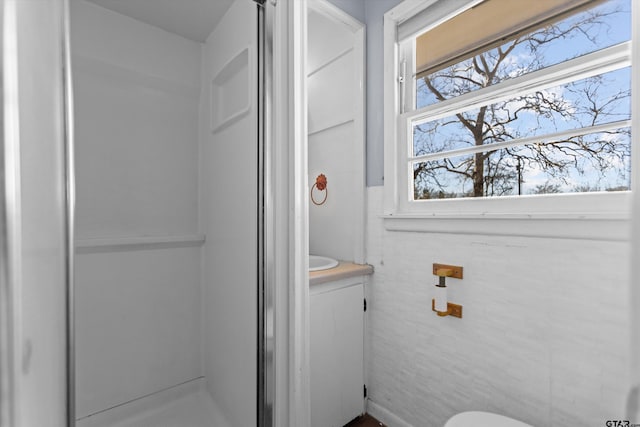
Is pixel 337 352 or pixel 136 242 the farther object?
pixel 136 242

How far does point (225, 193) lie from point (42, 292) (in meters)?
1.12

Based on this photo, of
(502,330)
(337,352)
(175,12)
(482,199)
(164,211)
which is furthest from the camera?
(164,211)

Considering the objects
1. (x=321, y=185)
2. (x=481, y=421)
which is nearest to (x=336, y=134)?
(x=321, y=185)

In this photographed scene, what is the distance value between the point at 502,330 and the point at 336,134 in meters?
1.23

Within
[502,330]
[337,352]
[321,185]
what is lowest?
[337,352]

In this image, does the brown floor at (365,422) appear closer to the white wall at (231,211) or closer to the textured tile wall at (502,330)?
the textured tile wall at (502,330)

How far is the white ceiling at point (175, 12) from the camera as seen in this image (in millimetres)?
1429

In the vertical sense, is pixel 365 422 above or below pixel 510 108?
below

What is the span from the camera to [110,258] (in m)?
1.48

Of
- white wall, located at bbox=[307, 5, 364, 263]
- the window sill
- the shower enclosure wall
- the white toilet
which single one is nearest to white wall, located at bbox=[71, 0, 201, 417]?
the shower enclosure wall

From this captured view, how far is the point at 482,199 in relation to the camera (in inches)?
45.2

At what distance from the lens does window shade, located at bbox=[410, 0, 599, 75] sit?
1.02 meters

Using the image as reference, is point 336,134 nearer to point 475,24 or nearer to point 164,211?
point 475,24

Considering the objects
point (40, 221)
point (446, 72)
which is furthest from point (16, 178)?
point (446, 72)
